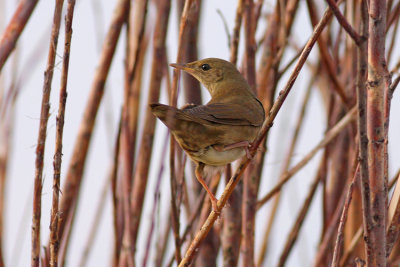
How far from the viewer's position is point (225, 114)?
92.7 inches

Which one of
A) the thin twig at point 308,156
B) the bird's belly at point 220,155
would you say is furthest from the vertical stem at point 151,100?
the thin twig at point 308,156

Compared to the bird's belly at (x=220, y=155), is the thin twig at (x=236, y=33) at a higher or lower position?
higher

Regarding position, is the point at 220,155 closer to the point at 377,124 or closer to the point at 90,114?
the point at 90,114

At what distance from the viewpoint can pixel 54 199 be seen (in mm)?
1507

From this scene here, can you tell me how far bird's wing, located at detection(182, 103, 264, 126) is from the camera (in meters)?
2.24

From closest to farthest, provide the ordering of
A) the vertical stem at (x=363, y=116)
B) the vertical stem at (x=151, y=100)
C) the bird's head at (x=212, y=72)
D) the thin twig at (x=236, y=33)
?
the vertical stem at (x=363, y=116), the thin twig at (x=236, y=33), the vertical stem at (x=151, y=100), the bird's head at (x=212, y=72)

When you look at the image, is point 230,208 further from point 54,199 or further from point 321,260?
point 54,199

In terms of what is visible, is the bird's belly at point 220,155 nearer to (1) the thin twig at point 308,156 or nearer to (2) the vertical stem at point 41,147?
(1) the thin twig at point 308,156

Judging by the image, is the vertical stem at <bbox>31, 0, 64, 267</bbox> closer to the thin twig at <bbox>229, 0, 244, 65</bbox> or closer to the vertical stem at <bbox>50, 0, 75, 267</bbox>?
the vertical stem at <bbox>50, 0, 75, 267</bbox>

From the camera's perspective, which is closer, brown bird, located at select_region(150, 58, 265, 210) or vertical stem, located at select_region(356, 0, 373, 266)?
vertical stem, located at select_region(356, 0, 373, 266)

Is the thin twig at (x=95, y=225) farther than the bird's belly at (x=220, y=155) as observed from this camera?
Yes

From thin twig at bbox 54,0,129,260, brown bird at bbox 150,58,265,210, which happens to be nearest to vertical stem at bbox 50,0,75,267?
brown bird at bbox 150,58,265,210

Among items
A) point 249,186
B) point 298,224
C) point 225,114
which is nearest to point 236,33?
point 225,114

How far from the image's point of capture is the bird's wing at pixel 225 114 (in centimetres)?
224
